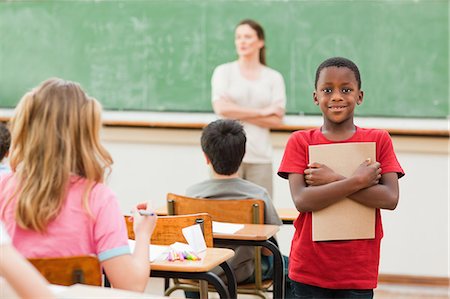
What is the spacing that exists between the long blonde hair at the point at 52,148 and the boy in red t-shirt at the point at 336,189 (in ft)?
2.63

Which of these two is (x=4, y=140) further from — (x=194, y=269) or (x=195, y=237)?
(x=194, y=269)

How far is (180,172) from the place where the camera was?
591 centimetres

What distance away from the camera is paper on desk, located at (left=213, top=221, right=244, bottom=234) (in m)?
3.32

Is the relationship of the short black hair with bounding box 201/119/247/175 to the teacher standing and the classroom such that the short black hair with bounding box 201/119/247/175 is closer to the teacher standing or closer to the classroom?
the teacher standing

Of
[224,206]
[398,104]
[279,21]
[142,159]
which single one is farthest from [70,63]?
[224,206]

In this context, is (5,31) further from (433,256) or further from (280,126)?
(433,256)

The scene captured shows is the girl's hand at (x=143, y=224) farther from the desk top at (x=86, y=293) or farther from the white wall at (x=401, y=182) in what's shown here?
the white wall at (x=401, y=182)

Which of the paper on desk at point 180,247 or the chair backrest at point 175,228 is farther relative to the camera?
the chair backrest at point 175,228

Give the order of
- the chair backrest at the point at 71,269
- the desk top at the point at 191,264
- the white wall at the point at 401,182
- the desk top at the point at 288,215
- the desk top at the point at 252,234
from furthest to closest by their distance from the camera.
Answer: the white wall at the point at 401,182 → the desk top at the point at 288,215 → the desk top at the point at 252,234 → the desk top at the point at 191,264 → the chair backrest at the point at 71,269

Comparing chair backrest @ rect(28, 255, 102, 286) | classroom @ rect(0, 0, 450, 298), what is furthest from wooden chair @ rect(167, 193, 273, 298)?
classroom @ rect(0, 0, 450, 298)

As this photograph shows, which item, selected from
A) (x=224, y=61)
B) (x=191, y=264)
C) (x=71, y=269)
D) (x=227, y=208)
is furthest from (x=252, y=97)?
(x=71, y=269)

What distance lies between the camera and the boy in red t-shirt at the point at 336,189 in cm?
276

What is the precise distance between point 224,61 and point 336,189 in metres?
3.18

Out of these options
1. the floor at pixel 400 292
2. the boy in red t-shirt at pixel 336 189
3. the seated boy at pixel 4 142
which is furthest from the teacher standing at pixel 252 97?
the boy in red t-shirt at pixel 336 189
